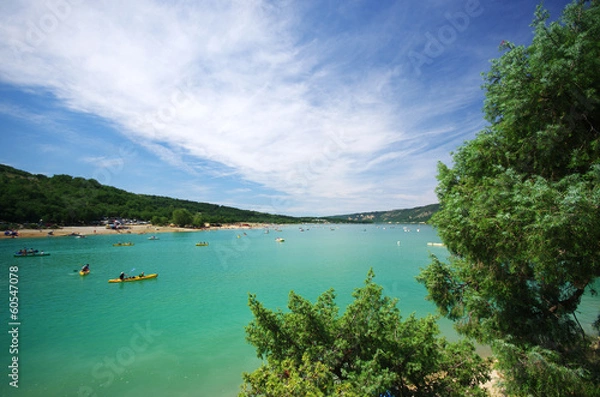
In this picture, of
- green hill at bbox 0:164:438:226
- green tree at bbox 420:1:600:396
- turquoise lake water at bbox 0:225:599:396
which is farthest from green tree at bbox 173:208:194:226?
green tree at bbox 420:1:600:396

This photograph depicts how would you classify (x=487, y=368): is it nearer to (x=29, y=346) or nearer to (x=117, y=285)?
(x=29, y=346)

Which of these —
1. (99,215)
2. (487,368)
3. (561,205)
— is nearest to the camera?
(561,205)

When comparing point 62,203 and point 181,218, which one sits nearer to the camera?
point 62,203

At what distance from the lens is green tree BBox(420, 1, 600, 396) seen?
503 cm

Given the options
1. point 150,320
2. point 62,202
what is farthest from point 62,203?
point 150,320

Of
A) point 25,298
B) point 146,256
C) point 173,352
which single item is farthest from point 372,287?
point 146,256

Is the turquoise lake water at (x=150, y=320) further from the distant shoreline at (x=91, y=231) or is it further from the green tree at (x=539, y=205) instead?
the distant shoreline at (x=91, y=231)

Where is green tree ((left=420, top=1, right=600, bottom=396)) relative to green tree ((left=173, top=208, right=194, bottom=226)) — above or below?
below

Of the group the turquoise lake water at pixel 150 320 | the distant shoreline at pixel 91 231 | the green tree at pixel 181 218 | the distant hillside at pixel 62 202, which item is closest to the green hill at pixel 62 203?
the distant hillside at pixel 62 202

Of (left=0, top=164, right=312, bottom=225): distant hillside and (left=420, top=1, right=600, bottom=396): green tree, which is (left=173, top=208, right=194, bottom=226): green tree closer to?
Answer: (left=0, top=164, right=312, bottom=225): distant hillside

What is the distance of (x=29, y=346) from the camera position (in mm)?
17469

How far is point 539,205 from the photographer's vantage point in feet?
16.4

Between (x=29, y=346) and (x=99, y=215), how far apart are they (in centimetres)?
14010

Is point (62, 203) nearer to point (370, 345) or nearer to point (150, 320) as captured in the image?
point (150, 320)
